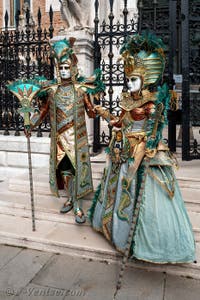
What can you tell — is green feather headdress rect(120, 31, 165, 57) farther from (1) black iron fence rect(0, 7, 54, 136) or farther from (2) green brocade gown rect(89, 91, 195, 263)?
(1) black iron fence rect(0, 7, 54, 136)

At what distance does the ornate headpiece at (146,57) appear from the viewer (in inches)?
111

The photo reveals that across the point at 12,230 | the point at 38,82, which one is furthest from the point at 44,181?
the point at 38,82

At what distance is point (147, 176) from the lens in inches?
114

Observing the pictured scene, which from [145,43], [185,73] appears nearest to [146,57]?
[145,43]

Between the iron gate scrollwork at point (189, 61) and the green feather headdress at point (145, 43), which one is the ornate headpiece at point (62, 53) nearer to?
the green feather headdress at point (145, 43)

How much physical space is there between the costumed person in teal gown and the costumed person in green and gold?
769mm

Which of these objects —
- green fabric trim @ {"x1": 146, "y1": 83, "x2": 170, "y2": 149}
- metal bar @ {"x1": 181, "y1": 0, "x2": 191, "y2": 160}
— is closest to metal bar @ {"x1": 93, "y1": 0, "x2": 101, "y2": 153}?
metal bar @ {"x1": 181, "y1": 0, "x2": 191, "y2": 160}

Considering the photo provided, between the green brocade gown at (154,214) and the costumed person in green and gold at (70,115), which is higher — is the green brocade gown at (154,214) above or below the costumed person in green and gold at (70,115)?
below

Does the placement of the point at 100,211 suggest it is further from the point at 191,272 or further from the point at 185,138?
the point at 185,138

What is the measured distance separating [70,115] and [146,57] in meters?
1.22

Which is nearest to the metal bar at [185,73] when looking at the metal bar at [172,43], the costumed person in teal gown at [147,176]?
the metal bar at [172,43]

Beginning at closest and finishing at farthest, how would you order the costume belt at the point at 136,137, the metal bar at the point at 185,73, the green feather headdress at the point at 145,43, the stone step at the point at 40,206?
the green feather headdress at the point at 145,43 < the costume belt at the point at 136,137 < the stone step at the point at 40,206 < the metal bar at the point at 185,73

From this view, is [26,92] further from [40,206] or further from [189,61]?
[189,61]

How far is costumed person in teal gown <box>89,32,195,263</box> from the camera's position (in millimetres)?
2814
